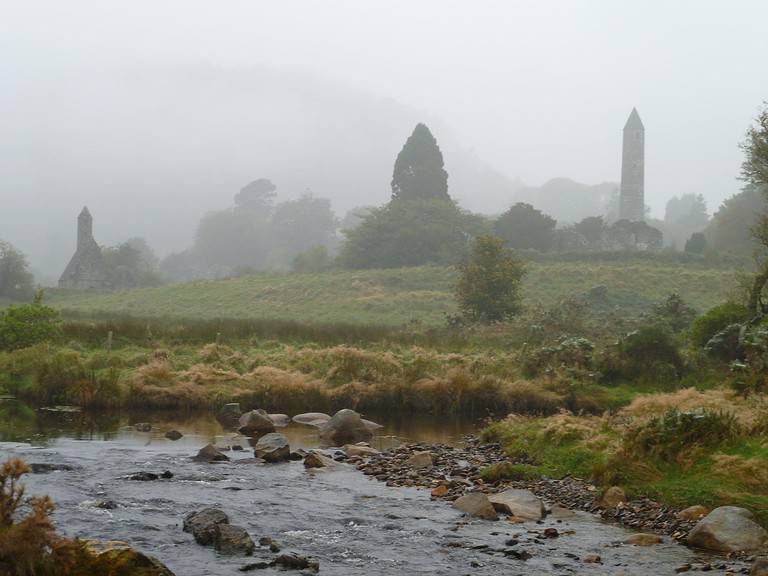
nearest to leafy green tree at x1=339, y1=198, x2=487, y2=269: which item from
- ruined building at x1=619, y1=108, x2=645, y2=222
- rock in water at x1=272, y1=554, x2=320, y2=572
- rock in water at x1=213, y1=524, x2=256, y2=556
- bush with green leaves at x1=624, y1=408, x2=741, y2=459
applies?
ruined building at x1=619, y1=108, x2=645, y2=222

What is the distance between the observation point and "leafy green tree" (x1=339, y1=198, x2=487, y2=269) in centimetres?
8331

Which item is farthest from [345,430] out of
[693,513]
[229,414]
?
[693,513]

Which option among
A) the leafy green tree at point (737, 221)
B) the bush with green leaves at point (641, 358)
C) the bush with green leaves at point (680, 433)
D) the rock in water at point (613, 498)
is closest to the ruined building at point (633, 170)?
the leafy green tree at point (737, 221)

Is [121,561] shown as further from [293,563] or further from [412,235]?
[412,235]

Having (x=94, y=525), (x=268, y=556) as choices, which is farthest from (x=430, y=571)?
(x=94, y=525)

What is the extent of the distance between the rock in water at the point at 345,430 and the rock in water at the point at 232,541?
876 centimetres

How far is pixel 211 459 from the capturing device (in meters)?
16.6

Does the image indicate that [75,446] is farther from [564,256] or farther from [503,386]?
[564,256]

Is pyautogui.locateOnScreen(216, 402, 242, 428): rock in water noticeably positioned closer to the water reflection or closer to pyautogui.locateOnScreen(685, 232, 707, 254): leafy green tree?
the water reflection

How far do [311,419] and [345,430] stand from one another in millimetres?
2624

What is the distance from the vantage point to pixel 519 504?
13.2 meters

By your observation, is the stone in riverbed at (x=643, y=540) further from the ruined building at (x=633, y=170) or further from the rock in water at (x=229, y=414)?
the ruined building at (x=633, y=170)

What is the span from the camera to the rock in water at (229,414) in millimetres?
22484

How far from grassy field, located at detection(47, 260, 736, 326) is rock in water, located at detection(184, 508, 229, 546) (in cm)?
4389
